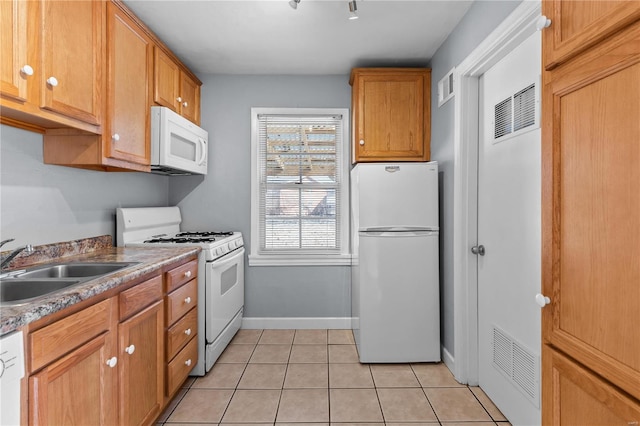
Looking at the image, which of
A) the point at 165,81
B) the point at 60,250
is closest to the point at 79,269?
the point at 60,250

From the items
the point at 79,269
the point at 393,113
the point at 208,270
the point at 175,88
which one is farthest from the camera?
the point at 393,113

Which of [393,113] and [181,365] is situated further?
[393,113]

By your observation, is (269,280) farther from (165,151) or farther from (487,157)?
(487,157)

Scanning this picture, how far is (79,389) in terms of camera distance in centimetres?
121

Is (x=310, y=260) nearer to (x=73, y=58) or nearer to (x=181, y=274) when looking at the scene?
(x=181, y=274)

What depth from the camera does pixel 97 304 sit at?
131 centimetres

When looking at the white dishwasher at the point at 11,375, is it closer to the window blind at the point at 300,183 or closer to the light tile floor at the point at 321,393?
the light tile floor at the point at 321,393

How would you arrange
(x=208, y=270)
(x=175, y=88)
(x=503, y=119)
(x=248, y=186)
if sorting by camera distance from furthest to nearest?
(x=248, y=186)
(x=175, y=88)
(x=208, y=270)
(x=503, y=119)

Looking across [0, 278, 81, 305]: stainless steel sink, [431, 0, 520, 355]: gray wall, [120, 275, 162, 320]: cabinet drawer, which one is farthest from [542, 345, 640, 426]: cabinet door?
[0, 278, 81, 305]: stainless steel sink

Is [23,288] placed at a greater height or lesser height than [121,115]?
A: lesser

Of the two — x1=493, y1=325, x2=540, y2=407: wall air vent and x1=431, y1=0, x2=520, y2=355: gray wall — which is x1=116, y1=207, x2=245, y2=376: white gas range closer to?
x1=431, y1=0, x2=520, y2=355: gray wall

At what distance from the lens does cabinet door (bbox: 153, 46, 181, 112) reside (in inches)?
92.8

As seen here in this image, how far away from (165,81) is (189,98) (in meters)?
0.46

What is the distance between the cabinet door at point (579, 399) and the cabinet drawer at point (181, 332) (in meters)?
1.84
